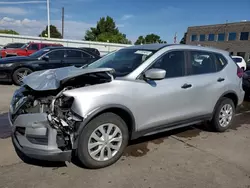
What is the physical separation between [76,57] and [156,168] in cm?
793

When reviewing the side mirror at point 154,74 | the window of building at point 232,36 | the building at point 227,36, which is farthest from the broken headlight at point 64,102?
the window of building at point 232,36

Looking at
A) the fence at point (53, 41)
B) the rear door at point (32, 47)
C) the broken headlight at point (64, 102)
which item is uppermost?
the fence at point (53, 41)

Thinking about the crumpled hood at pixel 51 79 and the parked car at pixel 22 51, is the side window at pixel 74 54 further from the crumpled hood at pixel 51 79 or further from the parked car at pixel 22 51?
the parked car at pixel 22 51

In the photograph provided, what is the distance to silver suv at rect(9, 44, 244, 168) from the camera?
2.80 m

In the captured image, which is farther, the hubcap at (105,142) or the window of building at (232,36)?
the window of building at (232,36)

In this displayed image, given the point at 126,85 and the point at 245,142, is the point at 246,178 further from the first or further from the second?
the point at 126,85

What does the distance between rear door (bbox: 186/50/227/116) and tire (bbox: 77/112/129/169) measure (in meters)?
1.51

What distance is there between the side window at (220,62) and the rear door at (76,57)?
6325mm

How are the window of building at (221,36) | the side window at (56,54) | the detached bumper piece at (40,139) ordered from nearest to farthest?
the detached bumper piece at (40,139)
the side window at (56,54)
the window of building at (221,36)

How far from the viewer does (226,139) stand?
14.5 ft

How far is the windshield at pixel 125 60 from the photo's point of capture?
11.7ft

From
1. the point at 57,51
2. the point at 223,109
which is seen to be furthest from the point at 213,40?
the point at 223,109

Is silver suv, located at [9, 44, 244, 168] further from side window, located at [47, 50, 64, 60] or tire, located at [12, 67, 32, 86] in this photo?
side window, located at [47, 50, 64, 60]

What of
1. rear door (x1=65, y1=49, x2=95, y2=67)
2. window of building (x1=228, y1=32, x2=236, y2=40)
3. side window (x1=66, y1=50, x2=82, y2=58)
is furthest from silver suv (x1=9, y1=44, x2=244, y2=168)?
window of building (x1=228, y1=32, x2=236, y2=40)
